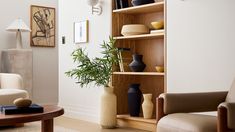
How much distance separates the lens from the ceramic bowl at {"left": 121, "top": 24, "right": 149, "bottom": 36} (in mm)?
4293

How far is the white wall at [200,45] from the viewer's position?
331 centimetres

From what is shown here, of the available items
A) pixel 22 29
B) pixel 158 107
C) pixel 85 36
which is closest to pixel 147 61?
pixel 85 36

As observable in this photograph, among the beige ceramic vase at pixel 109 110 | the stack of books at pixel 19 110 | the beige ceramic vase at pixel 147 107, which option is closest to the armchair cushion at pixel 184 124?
the stack of books at pixel 19 110

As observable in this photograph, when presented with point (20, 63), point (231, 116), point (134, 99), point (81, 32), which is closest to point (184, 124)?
point (231, 116)

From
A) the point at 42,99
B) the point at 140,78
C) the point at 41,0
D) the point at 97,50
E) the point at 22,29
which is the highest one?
the point at 41,0

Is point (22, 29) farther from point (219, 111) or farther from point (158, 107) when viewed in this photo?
point (219, 111)

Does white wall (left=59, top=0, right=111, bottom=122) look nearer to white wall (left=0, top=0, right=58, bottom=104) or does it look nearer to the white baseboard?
the white baseboard

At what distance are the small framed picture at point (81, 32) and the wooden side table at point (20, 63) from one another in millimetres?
1056

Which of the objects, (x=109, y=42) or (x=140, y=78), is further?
(x=140, y=78)

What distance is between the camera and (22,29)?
560 cm

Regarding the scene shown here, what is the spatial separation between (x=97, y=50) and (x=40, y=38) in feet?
6.36

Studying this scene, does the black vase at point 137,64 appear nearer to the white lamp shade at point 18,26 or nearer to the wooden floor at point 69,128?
the wooden floor at point 69,128

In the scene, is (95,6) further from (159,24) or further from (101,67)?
(159,24)

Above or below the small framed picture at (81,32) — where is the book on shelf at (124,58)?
below
